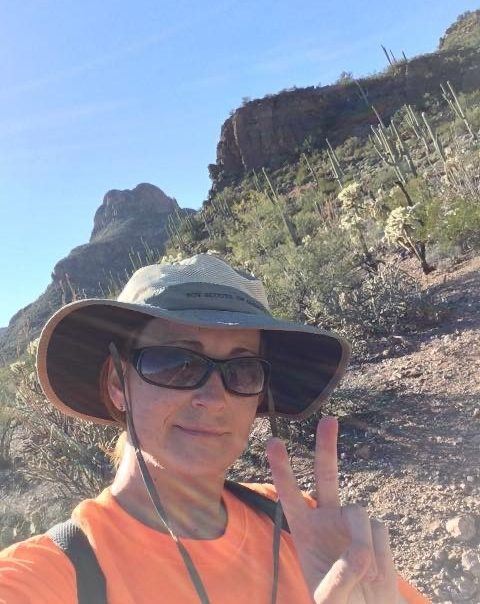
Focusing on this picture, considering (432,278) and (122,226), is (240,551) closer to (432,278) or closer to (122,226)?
(432,278)

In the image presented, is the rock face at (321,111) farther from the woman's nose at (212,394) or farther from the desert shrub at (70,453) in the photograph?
the woman's nose at (212,394)

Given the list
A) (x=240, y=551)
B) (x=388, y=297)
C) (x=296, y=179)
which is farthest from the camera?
(x=296, y=179)

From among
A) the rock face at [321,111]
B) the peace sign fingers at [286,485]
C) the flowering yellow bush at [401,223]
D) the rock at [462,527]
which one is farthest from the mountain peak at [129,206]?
the peace sign fingers at [286,485]

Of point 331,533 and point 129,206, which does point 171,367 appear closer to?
point 331,533

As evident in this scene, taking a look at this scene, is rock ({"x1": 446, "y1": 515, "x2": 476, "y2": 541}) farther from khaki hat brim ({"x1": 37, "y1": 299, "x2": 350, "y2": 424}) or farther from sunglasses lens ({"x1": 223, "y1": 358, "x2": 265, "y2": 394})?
sunglasses lens ({"x1": 223, "y1": 358, "x2": 265, "y2": 394})

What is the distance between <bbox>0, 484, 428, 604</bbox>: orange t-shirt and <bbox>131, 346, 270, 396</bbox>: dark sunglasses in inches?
12.3

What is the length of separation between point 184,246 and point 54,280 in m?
39.9

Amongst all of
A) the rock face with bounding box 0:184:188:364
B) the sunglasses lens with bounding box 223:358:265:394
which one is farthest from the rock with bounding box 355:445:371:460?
the rock face with bounding box 0:184:188:364

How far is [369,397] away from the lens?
488 centimetres

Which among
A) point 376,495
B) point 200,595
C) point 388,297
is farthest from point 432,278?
point 200,595

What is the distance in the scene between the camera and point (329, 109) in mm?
47938

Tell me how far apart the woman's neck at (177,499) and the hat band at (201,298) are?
391 millimetres

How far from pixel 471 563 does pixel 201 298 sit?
2044mm

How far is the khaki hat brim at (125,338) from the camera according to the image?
1.50m
